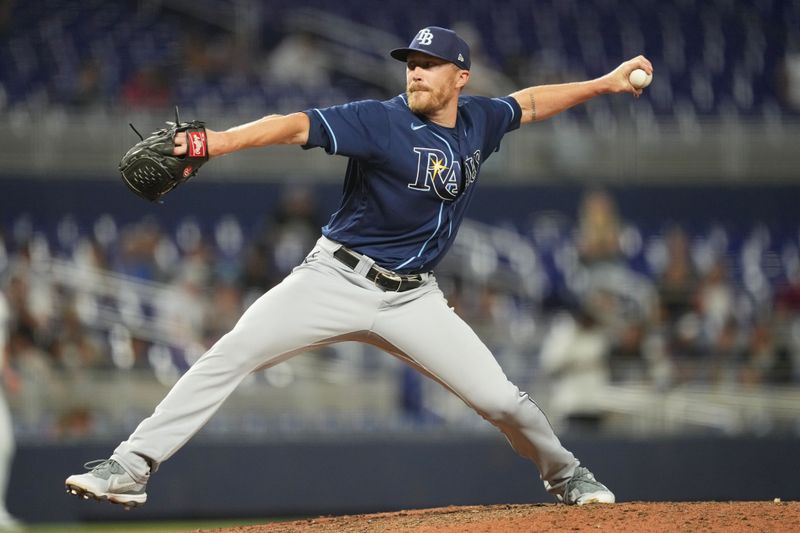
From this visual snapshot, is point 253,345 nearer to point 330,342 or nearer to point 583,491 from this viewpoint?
point 330,342

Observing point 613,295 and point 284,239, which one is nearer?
point 613,295

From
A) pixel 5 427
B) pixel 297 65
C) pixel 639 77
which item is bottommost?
pixel 5 427

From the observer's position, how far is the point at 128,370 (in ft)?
28.1

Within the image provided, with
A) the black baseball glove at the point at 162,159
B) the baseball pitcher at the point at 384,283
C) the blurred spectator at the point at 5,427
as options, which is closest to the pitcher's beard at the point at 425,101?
the baseball pitcher at the point at 384,283

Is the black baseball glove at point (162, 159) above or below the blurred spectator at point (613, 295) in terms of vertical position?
above

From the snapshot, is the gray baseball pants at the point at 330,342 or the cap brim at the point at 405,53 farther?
the cap brim at the point at 405,53

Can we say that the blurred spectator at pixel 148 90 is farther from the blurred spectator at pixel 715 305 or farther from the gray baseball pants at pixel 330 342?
the gray baseball pants at pixel 330 342

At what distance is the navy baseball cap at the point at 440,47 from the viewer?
15.7 ft

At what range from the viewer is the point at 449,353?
4824 millimetres

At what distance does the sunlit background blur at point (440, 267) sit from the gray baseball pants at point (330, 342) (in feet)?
12.6

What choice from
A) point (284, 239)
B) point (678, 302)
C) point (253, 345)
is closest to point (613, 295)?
point (678, 302)

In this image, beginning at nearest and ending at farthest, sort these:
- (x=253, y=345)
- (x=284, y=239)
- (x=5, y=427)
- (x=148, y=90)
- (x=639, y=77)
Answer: (x=253, y=345), (x=639, y=77), (x=5, y=427), (x=284, y=239), (x=148, y=90)

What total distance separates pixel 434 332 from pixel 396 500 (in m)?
4.63

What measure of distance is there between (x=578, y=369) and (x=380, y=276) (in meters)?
4.10
